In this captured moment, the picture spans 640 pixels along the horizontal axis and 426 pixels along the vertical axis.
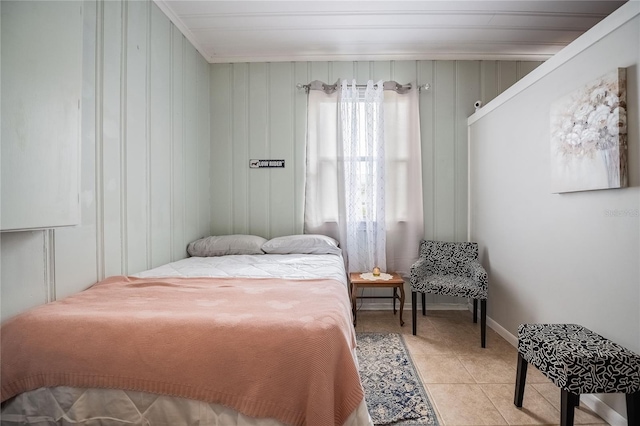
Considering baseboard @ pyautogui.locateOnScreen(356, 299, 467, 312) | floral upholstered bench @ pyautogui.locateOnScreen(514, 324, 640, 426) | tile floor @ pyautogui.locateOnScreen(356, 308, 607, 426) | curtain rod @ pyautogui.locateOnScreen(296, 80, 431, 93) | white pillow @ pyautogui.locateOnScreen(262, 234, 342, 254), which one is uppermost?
curtain rod @ pyautogui.locateOnScreen(296, 80, 431, 93)

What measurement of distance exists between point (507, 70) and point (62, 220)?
4.39 meters

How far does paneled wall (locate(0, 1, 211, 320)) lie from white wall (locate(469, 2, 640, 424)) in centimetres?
299

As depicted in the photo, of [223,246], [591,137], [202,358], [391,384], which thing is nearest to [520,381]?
[391,384]

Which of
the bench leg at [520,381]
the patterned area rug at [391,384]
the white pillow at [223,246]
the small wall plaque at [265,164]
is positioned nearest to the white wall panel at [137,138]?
the white pillow at [223,246]

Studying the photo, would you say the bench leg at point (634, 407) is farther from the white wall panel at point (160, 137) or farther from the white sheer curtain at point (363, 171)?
the white wall panel at point (160, 137)

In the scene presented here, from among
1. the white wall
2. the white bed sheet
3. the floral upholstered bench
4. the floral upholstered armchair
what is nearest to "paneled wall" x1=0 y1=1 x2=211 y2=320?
the white bed sheet

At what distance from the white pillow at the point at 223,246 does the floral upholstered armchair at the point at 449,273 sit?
162 cm

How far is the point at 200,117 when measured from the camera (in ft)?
A: 11.4

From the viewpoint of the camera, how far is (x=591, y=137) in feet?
5.96

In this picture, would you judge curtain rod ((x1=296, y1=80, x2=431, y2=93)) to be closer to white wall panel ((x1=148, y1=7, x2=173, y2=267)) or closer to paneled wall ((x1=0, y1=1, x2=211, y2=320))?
paneled wall ((x1=0, y1=1, x2=211, y2=320))

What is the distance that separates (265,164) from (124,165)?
168 cm

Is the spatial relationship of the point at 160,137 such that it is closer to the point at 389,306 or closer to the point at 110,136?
the point at 110,136

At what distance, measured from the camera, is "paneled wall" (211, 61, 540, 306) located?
3.67m

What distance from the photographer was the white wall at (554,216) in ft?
5.31
